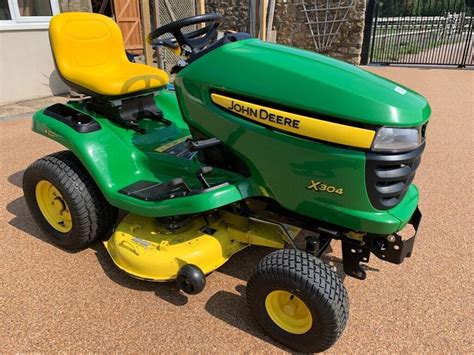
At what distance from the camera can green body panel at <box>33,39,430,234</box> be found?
1.76 metres

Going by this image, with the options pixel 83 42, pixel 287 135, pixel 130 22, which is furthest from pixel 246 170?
pixel 130 22

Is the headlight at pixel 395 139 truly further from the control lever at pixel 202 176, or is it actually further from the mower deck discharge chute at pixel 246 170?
the control lever at pixel 202 176

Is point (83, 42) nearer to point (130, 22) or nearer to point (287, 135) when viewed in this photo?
point (287, 135)

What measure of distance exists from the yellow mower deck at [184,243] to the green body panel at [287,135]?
0.19m

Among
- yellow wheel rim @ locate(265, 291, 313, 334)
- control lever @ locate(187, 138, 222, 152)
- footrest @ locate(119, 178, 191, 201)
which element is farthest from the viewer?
footrest @ locate(119, 178, 191, 201)

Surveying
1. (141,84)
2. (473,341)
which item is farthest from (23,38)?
(473,341)

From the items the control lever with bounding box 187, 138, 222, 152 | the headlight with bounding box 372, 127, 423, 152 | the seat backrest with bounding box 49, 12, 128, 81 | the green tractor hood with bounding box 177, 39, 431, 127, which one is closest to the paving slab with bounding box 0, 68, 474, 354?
the control lever with bounding box 187, 138, 222, 152

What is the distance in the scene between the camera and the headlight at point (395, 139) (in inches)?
67.4

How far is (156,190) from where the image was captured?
2395 millimetres

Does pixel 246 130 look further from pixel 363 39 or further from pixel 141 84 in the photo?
pixel 363 39

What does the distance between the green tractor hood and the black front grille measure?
0.46 feet

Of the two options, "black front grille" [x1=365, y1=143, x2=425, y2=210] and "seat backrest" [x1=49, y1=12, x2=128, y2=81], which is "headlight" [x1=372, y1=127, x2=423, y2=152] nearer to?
"black front grille" [x1=365, y1=143, x2=425, y2=210]

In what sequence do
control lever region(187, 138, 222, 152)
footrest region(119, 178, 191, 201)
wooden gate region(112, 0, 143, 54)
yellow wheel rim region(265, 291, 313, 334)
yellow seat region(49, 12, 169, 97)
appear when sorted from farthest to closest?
wooden gate region(112, 0, 143, 54) → yellow seat region(49, 12, 169, 97) → footrest region(119, 178, 191, 201) → control lever region(187, 138, 222, 152) → yellow wheel rim region(265, 291, 313, 334)

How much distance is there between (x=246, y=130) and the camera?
198cm
